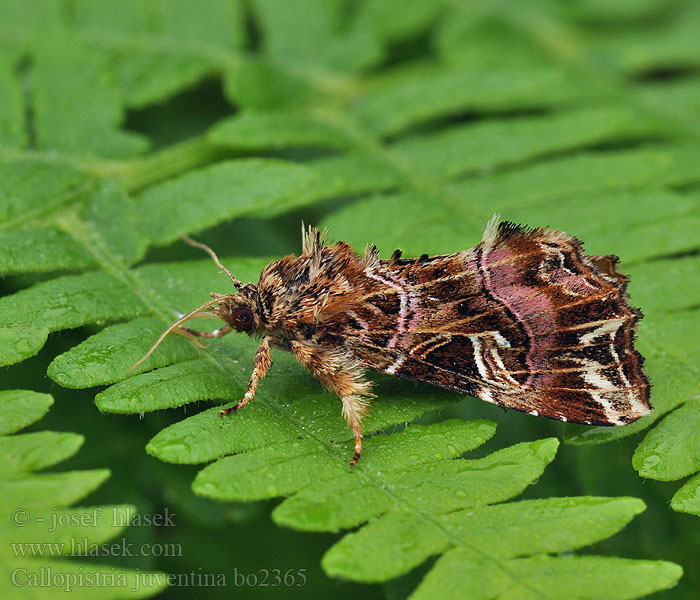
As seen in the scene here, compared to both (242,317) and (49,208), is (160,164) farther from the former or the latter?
(242,317)

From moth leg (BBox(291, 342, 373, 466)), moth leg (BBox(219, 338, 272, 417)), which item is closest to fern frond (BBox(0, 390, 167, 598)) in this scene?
moth leg (BBox(219, 338, 272, 417))

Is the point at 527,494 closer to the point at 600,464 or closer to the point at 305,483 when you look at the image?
the point at 600,464

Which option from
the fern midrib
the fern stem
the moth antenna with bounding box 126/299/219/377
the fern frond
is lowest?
the fern frond


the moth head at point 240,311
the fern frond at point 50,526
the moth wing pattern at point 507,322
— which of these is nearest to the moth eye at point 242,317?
the moth head at point 240,311

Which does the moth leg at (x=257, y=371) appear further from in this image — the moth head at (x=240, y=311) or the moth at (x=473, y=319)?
the moth head at (x=240, y=311)
